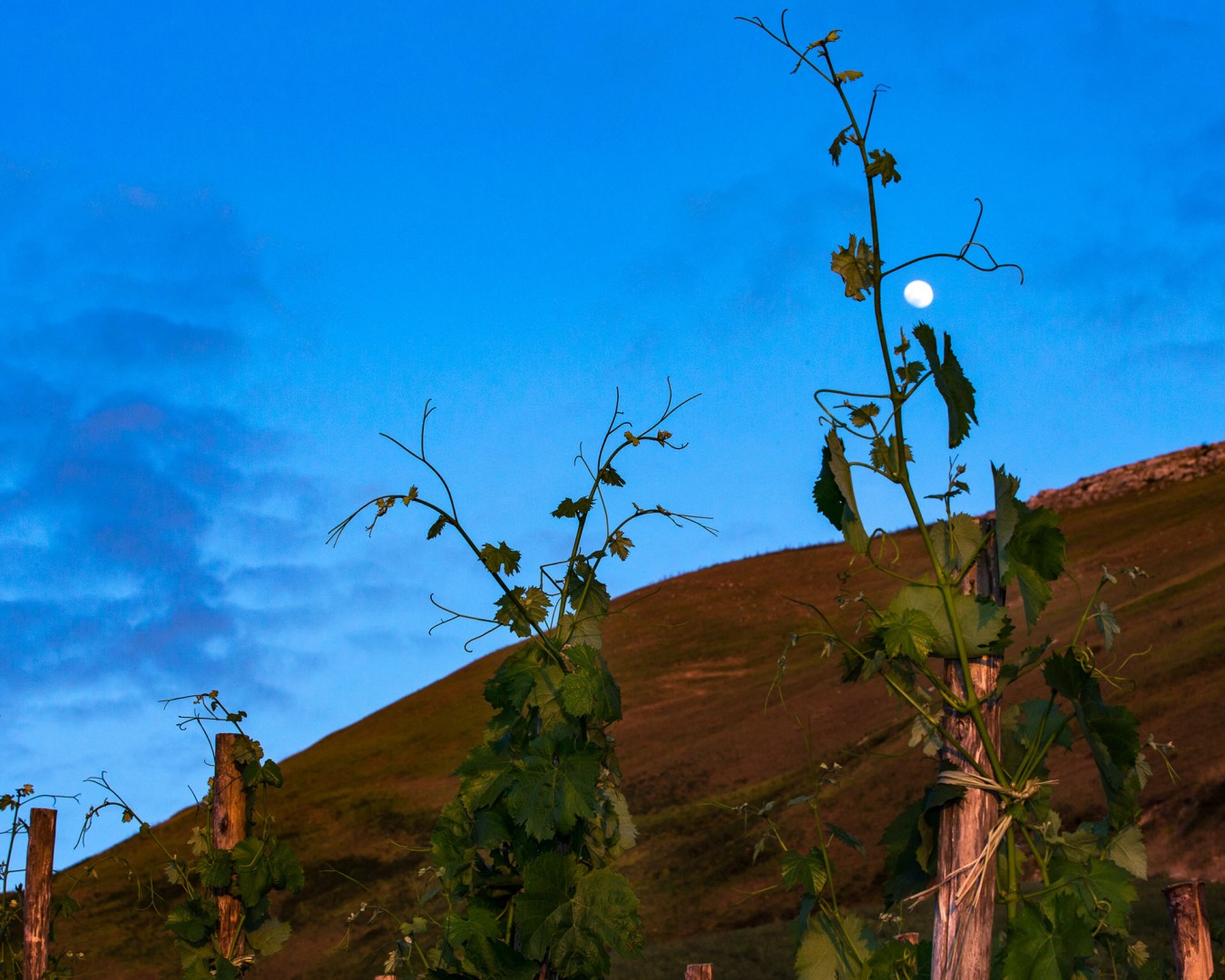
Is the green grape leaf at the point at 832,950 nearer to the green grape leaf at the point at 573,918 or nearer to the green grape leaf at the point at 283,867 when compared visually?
the green grape leaf at the point at 573,918

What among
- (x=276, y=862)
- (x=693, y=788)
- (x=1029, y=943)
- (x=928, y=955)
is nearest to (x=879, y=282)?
(x=1029, y=943)

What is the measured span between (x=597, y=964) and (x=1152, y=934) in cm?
850

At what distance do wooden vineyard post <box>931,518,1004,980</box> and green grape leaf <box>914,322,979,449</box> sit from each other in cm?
26

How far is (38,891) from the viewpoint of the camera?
7086 millimetres

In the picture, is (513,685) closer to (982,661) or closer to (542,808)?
(542,808)

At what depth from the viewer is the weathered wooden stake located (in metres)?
5.23

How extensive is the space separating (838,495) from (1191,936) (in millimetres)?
3735

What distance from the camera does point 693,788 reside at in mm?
30141

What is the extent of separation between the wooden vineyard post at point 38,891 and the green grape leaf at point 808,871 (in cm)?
541

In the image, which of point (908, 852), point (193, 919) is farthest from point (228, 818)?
point (908, 852)

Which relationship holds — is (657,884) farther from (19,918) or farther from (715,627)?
(715,627)

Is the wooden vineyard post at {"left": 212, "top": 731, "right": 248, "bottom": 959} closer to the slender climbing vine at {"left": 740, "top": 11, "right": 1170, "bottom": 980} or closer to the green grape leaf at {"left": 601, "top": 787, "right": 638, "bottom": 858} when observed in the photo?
the green grape leaf at {"left": 601, "top": 787, "right": 638, "bottom": 858}

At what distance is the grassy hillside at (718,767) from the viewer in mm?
19312

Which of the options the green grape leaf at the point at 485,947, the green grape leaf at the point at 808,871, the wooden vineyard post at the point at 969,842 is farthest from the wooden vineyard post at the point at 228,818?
the wooden vineyard post at the point at 969,842
